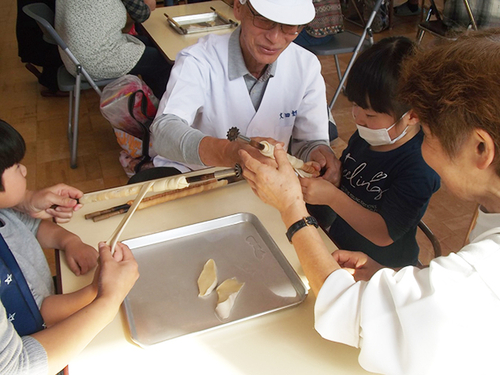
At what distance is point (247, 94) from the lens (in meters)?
1.37

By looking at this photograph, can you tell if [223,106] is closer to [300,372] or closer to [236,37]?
[236,37]

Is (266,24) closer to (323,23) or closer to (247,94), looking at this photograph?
(247,94)

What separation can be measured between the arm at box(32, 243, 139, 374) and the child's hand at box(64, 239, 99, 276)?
11cm

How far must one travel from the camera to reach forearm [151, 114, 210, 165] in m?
1.16

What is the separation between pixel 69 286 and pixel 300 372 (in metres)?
0.51

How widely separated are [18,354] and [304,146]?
102cm

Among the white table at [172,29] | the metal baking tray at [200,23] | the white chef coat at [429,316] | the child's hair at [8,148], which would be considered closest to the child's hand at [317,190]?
the white chef coat at [429,316]

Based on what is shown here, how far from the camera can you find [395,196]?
1.10m

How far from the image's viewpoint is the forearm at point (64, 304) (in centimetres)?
82

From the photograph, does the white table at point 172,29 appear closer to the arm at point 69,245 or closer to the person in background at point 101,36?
the person in background at point 101,36

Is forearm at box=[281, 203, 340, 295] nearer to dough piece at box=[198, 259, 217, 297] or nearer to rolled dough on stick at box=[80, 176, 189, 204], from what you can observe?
dough piece at box=[198, 259, 217, 297]

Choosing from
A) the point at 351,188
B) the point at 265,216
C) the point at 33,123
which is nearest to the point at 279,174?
the point at 265,216

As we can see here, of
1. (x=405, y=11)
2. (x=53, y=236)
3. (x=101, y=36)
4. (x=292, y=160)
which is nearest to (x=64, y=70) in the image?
(x=101, y=36)

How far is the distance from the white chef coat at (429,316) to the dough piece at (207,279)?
9.6 inches
